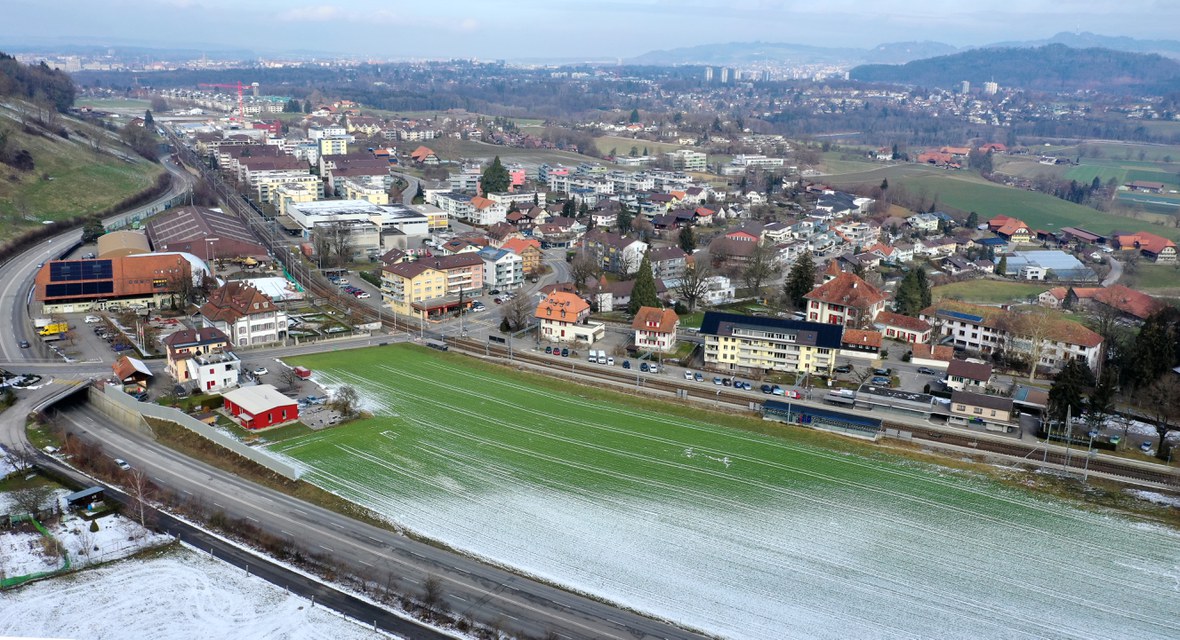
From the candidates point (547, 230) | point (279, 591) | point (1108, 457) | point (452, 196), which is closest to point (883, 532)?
point (1108, 457)

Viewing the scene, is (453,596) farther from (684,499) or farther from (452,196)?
(452,196)

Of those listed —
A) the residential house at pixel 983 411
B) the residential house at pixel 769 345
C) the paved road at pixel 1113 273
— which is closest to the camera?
the residential house at pixel 983 411

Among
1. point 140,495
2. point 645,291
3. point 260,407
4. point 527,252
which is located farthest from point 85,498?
point 527,252

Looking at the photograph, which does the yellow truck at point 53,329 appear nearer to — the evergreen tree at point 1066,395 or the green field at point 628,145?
the evergreen tree at point 1066,395

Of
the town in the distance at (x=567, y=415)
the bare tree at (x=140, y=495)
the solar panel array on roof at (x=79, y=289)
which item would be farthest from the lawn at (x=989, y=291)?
the solar panel array on roof at (x=79, y=289)

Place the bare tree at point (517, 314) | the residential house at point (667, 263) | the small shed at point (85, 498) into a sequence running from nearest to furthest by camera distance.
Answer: the small shed at point (85, 498), the bare tree at point (517, 314), the residential house at point (667, 263)
